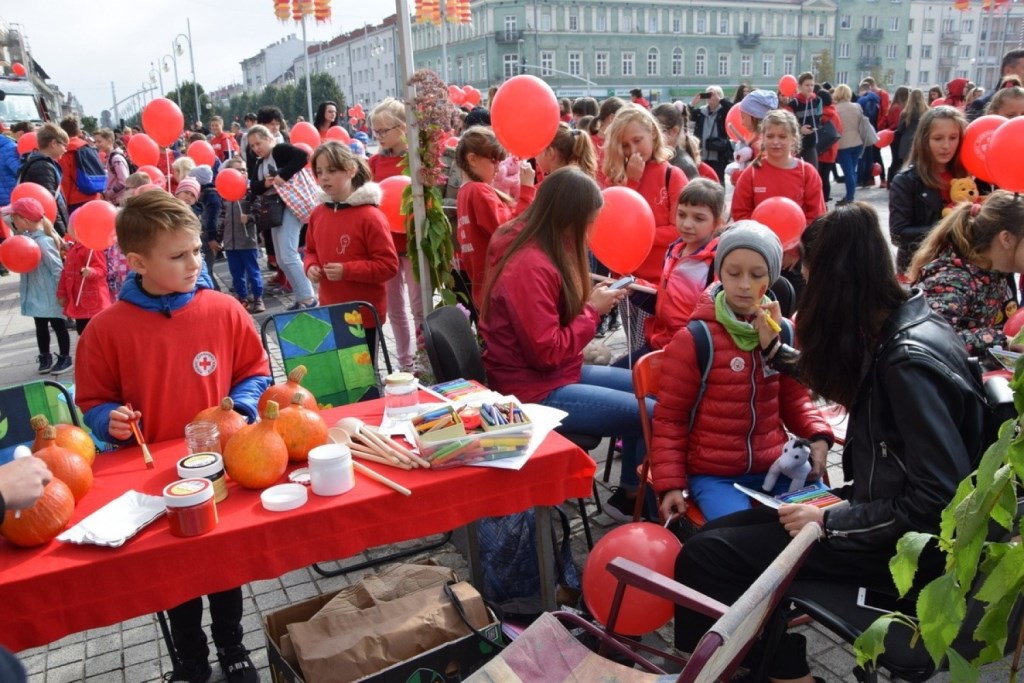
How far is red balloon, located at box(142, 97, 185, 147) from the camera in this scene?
26.7ft

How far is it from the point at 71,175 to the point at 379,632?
940 centimetres

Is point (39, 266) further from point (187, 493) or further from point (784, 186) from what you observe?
point (784, 186)

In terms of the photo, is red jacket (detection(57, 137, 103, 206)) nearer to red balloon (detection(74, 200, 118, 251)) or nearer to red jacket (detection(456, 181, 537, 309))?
red balloon (detection(74, 200, 118, 251))

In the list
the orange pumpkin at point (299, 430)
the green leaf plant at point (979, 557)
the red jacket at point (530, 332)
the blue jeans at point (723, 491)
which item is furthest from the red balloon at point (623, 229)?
the green leaf plant at point (979, 557)

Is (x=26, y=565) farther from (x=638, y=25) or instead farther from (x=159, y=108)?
(x=638, y=25)

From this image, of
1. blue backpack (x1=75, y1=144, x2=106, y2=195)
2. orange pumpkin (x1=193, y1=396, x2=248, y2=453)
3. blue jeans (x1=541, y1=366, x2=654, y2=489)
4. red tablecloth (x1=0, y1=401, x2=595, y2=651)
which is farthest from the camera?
blue backpack (x1=75, y1=144, x2=106, y2=195)

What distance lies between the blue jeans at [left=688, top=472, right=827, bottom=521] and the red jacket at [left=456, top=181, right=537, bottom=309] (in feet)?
7.00

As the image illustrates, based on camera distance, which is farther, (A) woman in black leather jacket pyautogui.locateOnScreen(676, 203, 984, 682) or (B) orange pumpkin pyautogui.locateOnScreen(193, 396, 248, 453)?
(B) orange pumpkin pyautogui.locateOnScreen(193, 396, 248, 453)

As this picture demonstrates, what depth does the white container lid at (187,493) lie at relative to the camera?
6.32ft

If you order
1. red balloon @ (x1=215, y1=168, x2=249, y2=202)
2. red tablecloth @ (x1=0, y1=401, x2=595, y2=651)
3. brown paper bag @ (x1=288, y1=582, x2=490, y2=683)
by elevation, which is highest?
red balloon @ (x1=215, y1=168, x2=249, y2=202)

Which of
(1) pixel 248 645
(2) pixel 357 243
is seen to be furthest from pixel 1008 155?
(1) pixel 248 645

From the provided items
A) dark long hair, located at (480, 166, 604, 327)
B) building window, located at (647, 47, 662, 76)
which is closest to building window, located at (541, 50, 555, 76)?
building window, located at (647, 47, 662, 76)

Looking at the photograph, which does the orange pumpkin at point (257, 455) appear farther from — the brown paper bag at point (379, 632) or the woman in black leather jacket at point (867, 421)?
the woman in black leather jacket at point (867, 421)

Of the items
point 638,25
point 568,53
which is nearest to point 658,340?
point 568,53
